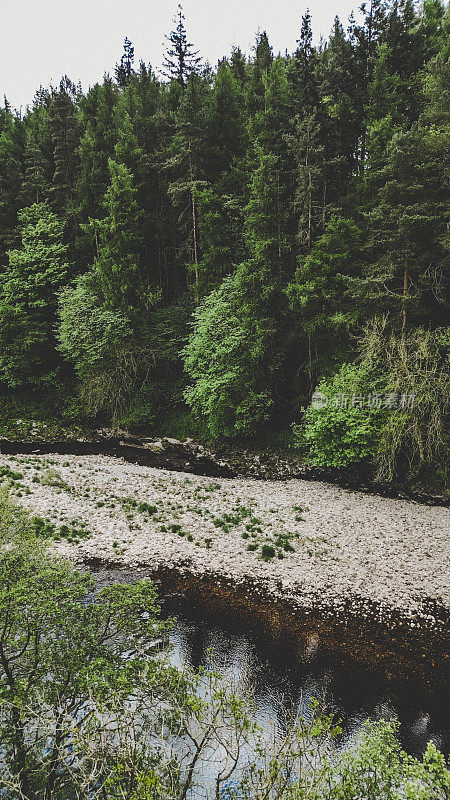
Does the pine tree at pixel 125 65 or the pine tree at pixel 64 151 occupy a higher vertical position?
the pine tree at pixel 125 65

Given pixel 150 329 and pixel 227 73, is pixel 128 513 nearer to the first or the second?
pixel 150 329

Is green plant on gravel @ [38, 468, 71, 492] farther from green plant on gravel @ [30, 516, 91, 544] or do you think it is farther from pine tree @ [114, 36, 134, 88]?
pine tree @ [114, 36, 134, 88]

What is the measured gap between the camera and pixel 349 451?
19.9 m

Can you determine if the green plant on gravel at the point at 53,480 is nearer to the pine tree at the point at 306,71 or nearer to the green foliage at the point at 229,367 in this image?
the green foliage at the point at 229,367

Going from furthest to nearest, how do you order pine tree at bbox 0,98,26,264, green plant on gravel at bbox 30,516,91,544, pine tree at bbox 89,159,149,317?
1. pine tree at bbox 0,98,26,264
2. pine tree at bbox 89,159,149,317
3. green plant on gravel at bbox 30,516,91,544

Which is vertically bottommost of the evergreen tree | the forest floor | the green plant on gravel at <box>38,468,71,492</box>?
the forest floor

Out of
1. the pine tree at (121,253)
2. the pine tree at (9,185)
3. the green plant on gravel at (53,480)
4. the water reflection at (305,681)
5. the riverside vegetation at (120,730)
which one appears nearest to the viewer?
the riverside vegetation at (120,730)

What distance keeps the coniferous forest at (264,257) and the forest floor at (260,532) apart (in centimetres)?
290

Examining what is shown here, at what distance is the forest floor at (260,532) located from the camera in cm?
1345

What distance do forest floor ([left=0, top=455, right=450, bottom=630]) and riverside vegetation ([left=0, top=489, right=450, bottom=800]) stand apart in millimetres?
5335

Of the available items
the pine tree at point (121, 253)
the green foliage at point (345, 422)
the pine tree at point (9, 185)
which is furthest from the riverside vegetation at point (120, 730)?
the pine tree at point (9, 185)

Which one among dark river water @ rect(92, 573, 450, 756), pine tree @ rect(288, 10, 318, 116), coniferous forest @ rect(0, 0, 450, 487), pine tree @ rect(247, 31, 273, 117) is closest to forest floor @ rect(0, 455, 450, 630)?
dark river water @ rect(92, 573, 450, 756)

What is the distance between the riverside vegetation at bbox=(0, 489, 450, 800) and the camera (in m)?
5.26

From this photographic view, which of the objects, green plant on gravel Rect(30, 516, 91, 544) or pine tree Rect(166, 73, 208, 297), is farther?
pine tree Rect(166, 73, 208, 297)
